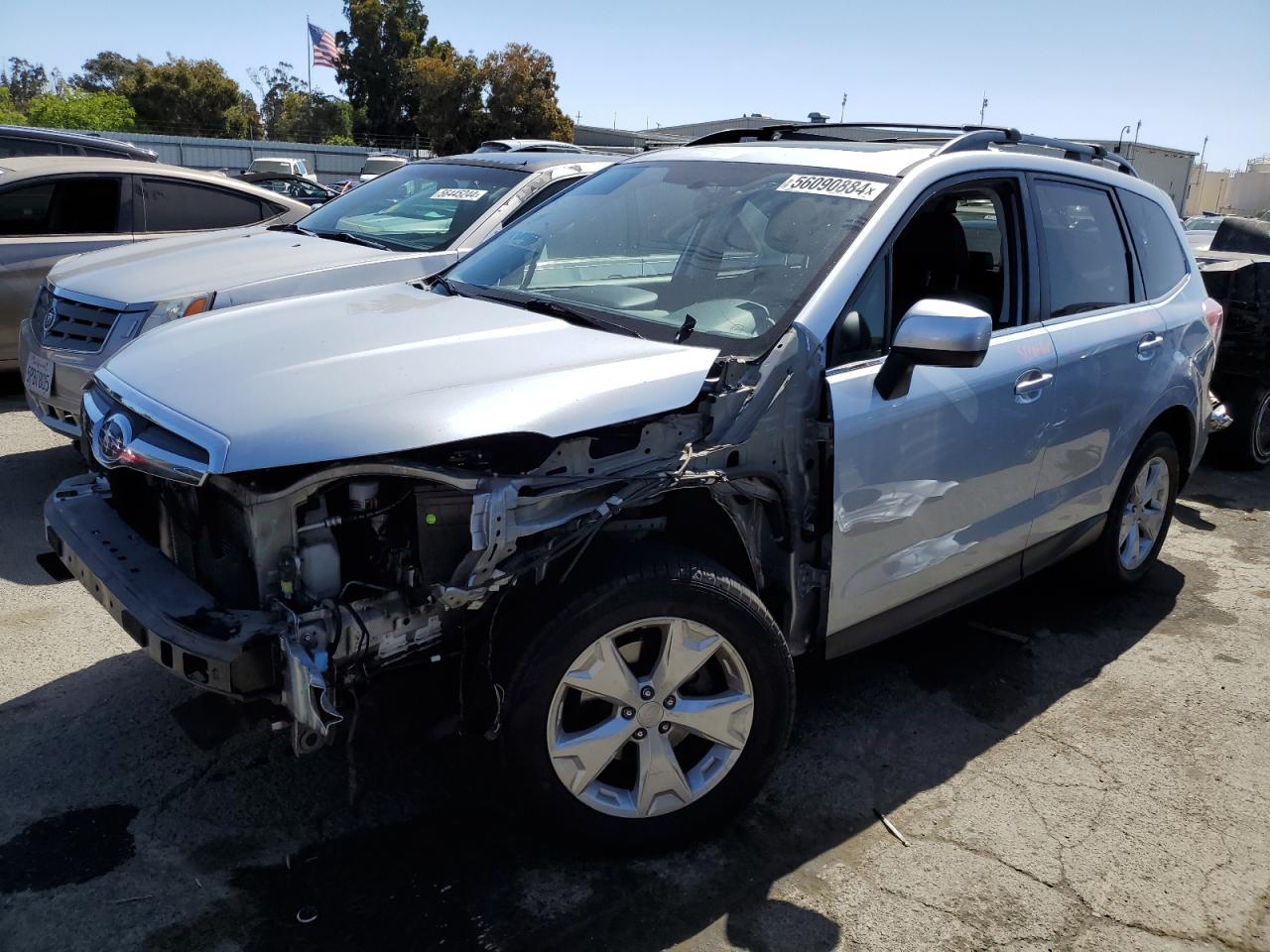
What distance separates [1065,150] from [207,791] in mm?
4207

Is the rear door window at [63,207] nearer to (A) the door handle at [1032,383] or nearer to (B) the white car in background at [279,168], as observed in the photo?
(B) the white car in background at [279,168]

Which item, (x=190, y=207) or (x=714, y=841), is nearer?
(x=714, y=841)

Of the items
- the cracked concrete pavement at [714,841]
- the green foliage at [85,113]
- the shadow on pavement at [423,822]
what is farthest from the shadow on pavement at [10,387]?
the green foliage at [85,113]

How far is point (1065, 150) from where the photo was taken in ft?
14.5

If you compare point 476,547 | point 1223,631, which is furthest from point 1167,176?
point 476,547

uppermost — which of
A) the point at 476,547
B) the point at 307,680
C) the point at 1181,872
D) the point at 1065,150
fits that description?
the point at 1065,150

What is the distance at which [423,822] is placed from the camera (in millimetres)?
Result: 2971

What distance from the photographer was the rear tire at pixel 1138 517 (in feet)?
14.9

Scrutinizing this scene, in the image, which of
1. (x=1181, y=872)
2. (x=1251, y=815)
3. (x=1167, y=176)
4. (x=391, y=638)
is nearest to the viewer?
Answer: (x=391, y=638)

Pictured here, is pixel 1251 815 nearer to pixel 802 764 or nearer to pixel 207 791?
pixel 802 764

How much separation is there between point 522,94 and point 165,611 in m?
45.7

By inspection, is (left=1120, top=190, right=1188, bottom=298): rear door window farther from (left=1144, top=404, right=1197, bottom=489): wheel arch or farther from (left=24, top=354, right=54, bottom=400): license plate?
(left=24, top=354, right=54, bottom=400): license plate

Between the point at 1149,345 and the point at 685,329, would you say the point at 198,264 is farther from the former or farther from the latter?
the point at 1149,345

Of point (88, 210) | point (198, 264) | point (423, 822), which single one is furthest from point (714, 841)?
point (88, 210)
